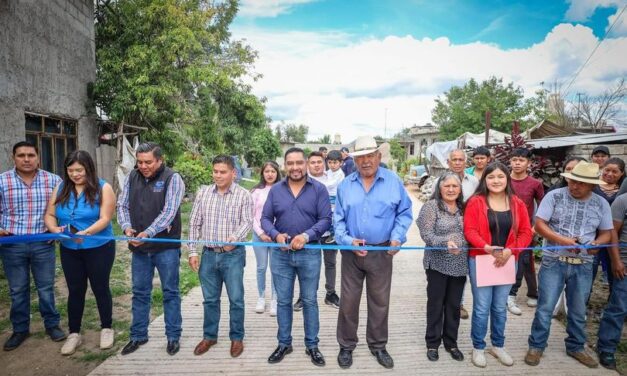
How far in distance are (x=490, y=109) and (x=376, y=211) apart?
31.0 meters

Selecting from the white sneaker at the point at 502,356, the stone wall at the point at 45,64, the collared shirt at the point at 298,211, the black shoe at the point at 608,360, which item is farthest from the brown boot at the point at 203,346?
the stone wall at the point at 45,64

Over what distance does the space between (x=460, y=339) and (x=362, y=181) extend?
2095mm

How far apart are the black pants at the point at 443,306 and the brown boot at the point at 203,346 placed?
2.20 metres

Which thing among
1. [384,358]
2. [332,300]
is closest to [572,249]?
[384,358]

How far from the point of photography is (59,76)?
8.55m

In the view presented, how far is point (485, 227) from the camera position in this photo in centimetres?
333

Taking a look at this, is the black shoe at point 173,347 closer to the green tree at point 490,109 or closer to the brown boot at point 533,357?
the brown boot at point 533,357

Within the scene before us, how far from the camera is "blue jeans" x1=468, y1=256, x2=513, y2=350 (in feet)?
11.1

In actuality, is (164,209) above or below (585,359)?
above

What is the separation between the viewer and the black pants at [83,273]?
3.50 meters

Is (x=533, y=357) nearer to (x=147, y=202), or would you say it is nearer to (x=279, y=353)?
(x=279, y=353)

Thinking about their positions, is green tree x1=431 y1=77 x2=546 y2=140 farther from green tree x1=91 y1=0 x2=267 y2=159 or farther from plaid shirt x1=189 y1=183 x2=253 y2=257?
plaid shirt x1=189 y1=183 x2=253 y2=257

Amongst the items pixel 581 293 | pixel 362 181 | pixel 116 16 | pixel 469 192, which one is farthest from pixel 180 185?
pixel 116 16

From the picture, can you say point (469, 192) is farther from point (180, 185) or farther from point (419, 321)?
point (180, 185)
